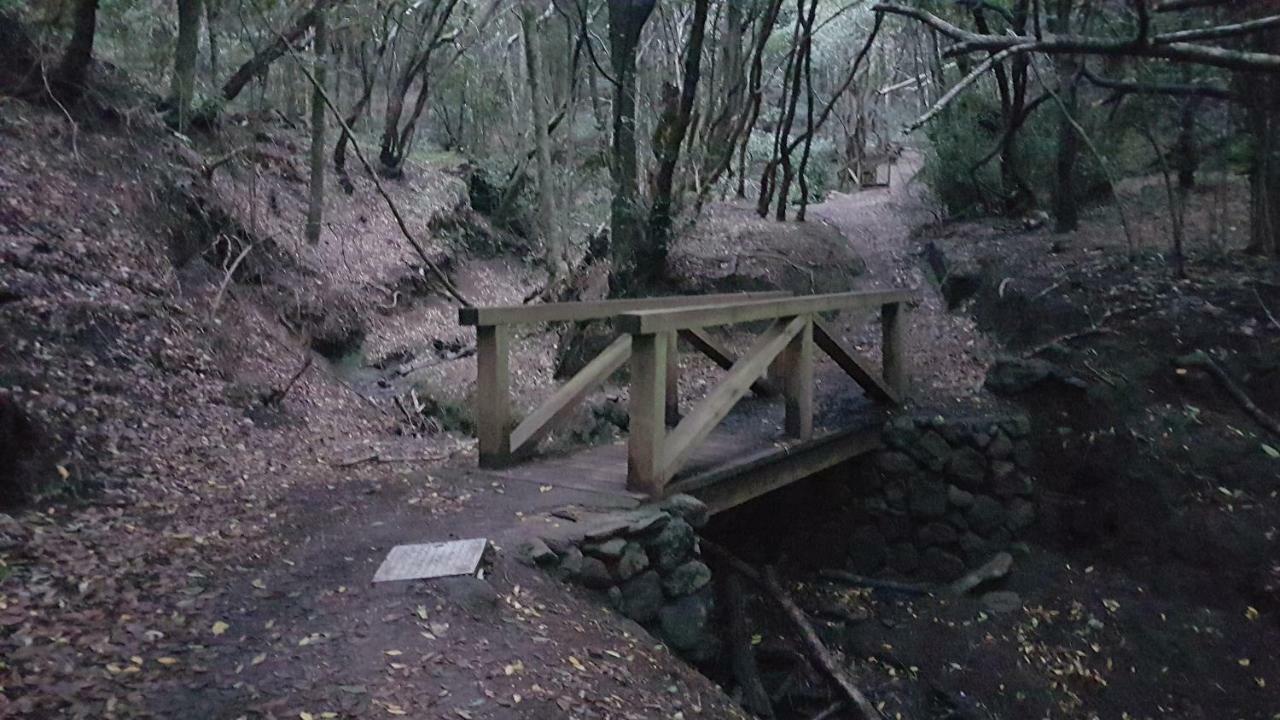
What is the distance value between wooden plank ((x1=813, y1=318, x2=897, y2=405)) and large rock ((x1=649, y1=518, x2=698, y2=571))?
8.82 ft

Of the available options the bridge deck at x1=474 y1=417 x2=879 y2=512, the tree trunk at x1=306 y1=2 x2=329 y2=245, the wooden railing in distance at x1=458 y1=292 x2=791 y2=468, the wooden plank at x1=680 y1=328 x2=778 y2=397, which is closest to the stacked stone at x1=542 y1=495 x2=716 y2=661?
the bridge deck at x1=474 y1=417 x2=879 y2=512

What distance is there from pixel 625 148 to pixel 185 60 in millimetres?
7070

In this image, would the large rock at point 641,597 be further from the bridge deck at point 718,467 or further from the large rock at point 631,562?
the bridge deck at point 718,467

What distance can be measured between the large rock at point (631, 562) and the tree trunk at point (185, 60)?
11325mm

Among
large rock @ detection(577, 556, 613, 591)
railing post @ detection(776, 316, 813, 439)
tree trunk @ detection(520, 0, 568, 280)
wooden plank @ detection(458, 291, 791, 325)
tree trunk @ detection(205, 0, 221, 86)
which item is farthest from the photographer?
tree trunk @ detection(205, 0, 221, 86)

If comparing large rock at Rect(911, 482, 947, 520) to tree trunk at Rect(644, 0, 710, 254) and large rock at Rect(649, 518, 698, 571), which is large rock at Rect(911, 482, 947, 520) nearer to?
large rock at Rect(649, 518, 698, 571)

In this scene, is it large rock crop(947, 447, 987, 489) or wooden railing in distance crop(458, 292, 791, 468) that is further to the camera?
large rock crop(947, 447, 987, 489)

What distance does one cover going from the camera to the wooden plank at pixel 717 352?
7991 mm

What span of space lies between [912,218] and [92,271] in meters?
13.5

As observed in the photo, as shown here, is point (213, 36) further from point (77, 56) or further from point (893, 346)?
point (893, 346)

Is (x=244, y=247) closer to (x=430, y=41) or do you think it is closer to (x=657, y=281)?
(x=657, y=281)

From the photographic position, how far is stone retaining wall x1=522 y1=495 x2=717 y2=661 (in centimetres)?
518

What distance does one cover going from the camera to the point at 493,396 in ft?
21.6

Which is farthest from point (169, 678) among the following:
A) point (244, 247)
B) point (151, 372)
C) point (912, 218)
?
point (912, 218)
